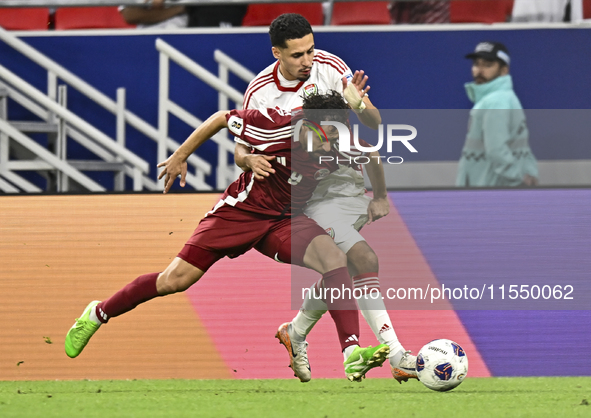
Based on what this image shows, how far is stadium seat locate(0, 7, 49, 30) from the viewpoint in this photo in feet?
23.6

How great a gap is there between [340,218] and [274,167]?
0.50 meters

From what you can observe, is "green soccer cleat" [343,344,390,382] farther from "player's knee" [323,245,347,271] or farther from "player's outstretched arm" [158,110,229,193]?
"player's outstretched arm" [158,110,229,193]

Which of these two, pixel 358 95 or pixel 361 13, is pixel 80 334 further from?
pixel 361 13

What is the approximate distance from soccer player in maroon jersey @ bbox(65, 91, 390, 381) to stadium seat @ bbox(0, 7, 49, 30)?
3374mm

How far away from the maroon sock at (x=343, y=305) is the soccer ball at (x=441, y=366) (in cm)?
35

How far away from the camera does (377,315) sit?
4410mm

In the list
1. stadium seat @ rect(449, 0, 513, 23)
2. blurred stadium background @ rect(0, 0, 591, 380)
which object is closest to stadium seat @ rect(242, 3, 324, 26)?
blurred stadium background @ rect(0, 0, 591, 380)

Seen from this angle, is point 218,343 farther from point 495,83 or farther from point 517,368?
point 495,83

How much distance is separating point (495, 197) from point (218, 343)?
1872mm

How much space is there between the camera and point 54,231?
5.22 meters

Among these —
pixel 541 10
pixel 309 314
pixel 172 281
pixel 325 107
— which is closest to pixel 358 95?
pixel 325 107

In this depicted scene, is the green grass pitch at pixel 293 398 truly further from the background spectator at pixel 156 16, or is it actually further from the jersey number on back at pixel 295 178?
the background spectator at pixel 156 16

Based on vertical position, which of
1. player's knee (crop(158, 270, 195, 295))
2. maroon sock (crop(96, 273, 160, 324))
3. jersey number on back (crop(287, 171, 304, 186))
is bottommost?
maroon sock (crop(96, 273, 160, 324))

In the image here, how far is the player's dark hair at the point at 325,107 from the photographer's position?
4355 millimetres
